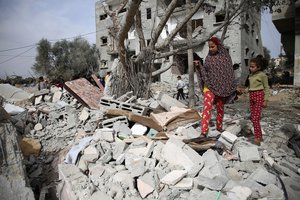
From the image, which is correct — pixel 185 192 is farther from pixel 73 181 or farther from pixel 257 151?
pixel 73 181

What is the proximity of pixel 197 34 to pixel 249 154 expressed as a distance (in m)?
14.0

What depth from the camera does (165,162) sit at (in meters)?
3.01

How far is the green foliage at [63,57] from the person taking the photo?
27.4m

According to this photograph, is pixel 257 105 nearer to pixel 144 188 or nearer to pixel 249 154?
pixel 249 154

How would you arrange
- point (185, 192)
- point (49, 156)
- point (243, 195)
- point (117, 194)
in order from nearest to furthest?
point (243, 195) < point (185, 192) < point (117, 194) < point (49, 156)

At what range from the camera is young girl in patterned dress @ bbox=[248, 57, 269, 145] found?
335cm

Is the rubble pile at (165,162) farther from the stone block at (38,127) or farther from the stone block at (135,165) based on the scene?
the stone block at (38,127)

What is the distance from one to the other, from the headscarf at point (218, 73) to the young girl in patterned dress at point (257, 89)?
323 mm

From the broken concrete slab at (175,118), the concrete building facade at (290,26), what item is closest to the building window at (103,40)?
the concrete building facade at (290,26)

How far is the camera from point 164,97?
6.01 meters

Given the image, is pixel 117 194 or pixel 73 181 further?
pixel 73 181

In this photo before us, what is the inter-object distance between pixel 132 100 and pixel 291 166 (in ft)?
11.7

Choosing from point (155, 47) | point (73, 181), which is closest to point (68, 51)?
point (155, 47)

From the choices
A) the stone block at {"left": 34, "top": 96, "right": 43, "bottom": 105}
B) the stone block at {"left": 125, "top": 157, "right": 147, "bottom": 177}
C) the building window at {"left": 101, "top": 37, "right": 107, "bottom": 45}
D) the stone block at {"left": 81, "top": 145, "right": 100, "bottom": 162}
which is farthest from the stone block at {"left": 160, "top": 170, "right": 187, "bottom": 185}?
the building window at {"left": 101, "top": 37, "right": 107, "bottom": 45}
